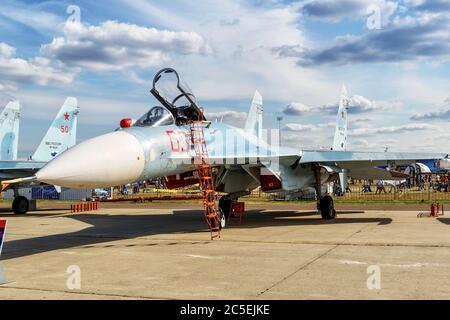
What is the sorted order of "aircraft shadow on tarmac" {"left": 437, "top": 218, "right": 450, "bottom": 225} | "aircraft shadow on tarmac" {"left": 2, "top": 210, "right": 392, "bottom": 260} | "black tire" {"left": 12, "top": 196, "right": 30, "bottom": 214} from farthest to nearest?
"black tire" {"left": 12, "top": 196, "right": 30, "bottom": 214}
"aircraft shadow on tarmac" {"left": 437, "top": 218, "right": 450, "bottom": 225}
"aircraft shadow on tarmac" {"left": 2, "top": 210, "right": 392, "bottom": 260}

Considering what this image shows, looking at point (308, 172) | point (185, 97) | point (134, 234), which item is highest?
point (185, 97)

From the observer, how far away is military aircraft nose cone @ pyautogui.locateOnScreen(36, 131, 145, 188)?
7.39 meters

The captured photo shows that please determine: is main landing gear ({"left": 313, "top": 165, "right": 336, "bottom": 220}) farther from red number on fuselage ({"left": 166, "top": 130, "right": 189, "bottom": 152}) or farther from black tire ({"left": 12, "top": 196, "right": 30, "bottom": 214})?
black tire ({"left": 12, "top": 196, "right": 30, "bottom": 214})

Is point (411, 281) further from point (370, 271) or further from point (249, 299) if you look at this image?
point (249, 299)

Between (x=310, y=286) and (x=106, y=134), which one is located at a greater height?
(x=106, y=134)

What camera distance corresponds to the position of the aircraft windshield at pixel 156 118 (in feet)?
33.5

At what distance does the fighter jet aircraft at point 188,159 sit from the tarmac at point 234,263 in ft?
4.82

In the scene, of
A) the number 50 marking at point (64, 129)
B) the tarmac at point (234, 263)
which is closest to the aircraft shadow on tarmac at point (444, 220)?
the tarmac at point (234, 263)

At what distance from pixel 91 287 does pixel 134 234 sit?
6.11 m

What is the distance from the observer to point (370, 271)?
21.5 feet

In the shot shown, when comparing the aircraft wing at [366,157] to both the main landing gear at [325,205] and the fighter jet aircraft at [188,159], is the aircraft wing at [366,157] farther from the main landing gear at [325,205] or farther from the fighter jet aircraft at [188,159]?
the main landing gear at [325,205]

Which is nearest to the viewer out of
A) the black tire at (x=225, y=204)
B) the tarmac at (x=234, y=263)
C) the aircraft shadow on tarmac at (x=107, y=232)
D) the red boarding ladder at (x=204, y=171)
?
the tarmac at (x=234, y=263)

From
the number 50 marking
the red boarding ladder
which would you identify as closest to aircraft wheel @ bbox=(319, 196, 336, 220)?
the red boarding ladder

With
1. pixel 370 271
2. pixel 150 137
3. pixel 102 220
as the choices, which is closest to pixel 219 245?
pixel 150 137
